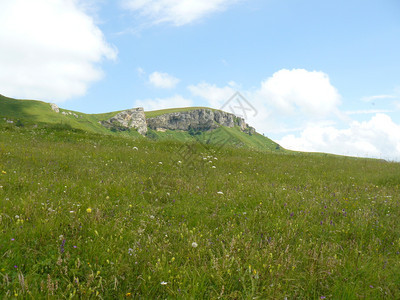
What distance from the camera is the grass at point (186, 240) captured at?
2559 millimetres

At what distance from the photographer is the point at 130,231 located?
3520 millimetres

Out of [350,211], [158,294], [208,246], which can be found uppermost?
[350,211]

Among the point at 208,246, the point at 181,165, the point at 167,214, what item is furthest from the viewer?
the point at 181,165

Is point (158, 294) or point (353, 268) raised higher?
point (353, 268)

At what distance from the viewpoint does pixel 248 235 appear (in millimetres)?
3682

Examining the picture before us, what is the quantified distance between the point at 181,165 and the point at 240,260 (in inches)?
259

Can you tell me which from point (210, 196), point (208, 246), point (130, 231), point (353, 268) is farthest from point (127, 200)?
point (353, 268)

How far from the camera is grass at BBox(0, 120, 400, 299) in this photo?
8.39 ft

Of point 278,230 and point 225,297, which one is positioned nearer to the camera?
point 225,297

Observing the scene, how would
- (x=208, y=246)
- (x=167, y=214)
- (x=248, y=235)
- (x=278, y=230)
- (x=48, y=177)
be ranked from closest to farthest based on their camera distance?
(x=208, y=246)
(x=248, y=235)
(x=278, y=230)
(x=167, y=214)
(x=48, y=177)

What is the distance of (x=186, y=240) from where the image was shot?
3.47m

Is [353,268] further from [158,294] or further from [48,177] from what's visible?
[48,177]

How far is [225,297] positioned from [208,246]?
944mm

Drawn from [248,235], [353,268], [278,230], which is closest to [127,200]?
[248,235]
